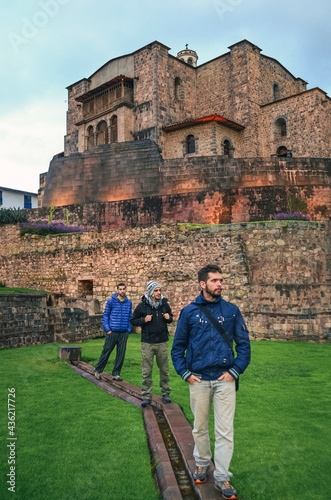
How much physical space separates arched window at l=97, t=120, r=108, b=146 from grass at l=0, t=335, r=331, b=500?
2822 cm

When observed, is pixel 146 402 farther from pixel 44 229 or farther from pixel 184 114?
pixel 184 114

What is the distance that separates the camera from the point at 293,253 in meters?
12.7

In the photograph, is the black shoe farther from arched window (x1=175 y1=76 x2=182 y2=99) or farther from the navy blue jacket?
arched window (x1=175 y1=76 x2=182 y2=99)

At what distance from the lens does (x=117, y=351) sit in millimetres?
6371

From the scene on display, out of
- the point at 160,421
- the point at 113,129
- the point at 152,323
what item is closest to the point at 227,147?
the point at 113,129

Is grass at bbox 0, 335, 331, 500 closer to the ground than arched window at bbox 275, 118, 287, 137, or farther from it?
closer to the ground

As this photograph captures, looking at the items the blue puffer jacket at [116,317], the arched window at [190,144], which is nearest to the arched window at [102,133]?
the arched window at [190,144]

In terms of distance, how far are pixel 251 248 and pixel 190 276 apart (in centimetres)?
231

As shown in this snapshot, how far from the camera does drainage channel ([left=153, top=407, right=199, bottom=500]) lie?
3001 millimetres

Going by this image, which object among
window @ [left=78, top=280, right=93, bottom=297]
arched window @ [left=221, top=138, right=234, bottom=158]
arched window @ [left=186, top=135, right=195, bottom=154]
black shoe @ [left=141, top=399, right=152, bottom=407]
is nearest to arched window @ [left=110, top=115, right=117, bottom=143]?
arched window @ [left=186, top=135, right=195, bottom=154]

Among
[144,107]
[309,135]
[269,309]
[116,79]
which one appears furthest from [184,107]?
[269,309]

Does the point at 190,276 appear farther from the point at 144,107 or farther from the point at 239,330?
the point at 144,107

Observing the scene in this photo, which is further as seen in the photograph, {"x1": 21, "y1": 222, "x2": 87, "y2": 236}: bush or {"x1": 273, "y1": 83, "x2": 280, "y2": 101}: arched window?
{"x1": 273, "y1": 83, "x2": 280, "y2": 101}: arched window

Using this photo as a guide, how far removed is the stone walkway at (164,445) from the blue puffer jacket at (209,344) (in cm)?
76
